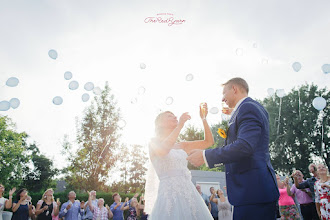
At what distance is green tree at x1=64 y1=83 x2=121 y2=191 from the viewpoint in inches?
781

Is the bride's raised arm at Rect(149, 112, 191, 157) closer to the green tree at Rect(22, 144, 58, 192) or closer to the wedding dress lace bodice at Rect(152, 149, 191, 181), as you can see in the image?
the wedding dress lace bodice at Rect(152, 149, 191, 181)

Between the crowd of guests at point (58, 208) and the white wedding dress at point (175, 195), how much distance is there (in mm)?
3607

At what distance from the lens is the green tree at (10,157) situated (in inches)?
1142

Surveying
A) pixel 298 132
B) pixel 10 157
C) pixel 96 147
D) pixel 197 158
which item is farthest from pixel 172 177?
pixel 10 157

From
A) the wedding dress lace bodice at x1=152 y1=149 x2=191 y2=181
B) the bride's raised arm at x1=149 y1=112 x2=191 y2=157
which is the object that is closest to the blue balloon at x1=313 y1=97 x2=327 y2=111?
the wedding dress lace bodice at x1=152 y1=149 x2=191 y2=181

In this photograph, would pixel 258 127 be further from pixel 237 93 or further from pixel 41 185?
pixel 41 185

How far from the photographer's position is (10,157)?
30188 millimetres

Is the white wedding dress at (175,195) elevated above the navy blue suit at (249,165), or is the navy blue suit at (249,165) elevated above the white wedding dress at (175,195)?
the navy blue suit at (249,165)

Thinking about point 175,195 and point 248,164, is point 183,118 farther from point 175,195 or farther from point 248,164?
point 248,164

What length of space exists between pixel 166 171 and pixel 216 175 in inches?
634

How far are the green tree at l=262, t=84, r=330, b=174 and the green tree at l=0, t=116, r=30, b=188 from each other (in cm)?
3320

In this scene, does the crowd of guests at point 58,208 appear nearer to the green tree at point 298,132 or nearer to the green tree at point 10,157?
the green tree at point 298,132

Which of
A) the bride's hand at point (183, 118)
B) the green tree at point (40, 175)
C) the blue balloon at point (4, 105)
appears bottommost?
the green tree at point (40, 175)

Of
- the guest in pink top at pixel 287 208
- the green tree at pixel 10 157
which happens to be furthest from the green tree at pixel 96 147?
the guest in pink top at pixel 287 208
